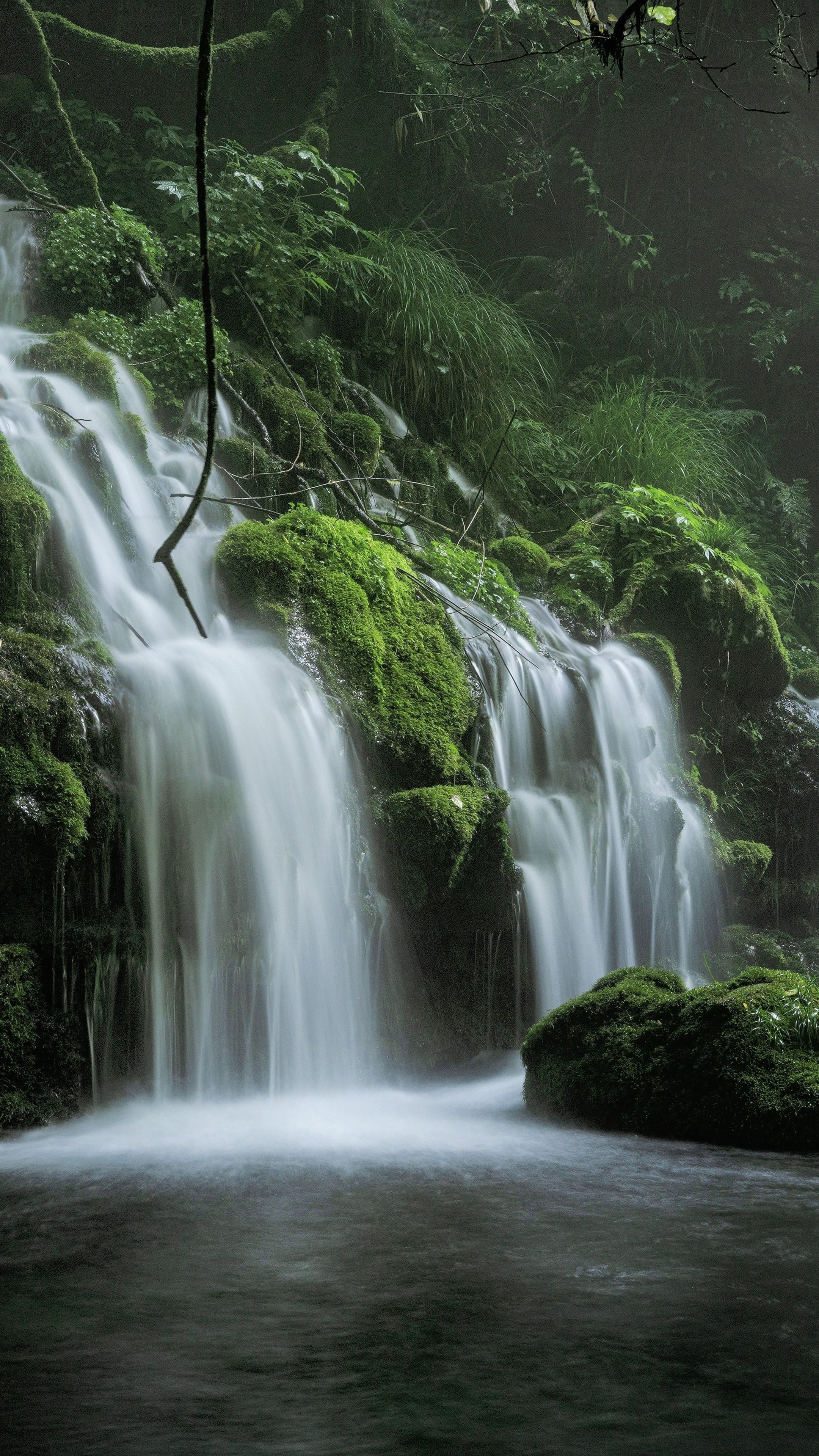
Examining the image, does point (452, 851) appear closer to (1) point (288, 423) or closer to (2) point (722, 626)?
(1) point (288, 423)

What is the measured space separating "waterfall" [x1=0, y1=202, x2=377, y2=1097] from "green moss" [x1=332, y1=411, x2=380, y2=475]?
2719 millimetres

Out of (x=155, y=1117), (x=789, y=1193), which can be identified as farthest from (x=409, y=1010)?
(x=789, y=1193)

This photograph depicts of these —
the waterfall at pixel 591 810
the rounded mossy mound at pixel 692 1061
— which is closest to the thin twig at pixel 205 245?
the rounded mossy mound at pixel 692 1061

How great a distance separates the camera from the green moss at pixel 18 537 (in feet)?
17.9

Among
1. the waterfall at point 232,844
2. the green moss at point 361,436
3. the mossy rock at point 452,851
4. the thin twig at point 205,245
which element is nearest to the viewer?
the thin twig at point 205,245

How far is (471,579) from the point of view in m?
7.57

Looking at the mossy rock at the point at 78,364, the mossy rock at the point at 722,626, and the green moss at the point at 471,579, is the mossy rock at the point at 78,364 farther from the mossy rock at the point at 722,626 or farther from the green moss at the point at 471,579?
Result: the mossy rock at the point at 722,626

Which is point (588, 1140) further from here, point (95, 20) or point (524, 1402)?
point (95, 20)

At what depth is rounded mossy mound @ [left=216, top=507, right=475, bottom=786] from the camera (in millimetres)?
6344

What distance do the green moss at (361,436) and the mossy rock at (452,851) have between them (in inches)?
141

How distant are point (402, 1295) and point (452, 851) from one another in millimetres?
3166

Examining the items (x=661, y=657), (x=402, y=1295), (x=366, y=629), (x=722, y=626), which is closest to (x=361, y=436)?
(x=366, y=629)

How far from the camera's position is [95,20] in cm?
1287

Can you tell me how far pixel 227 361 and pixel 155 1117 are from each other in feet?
20.0
